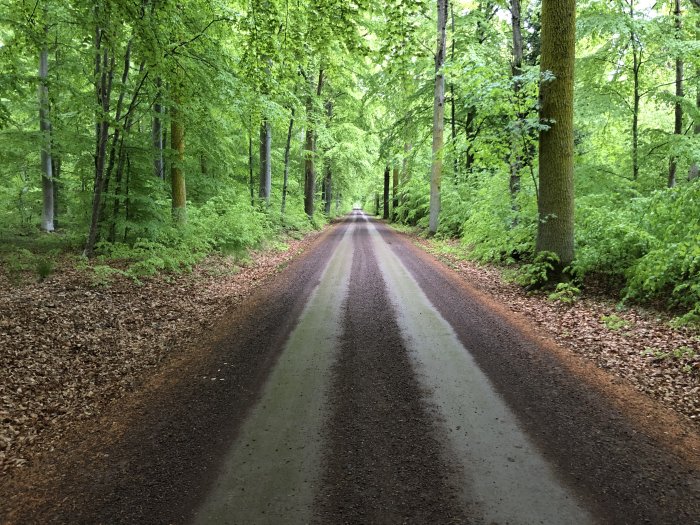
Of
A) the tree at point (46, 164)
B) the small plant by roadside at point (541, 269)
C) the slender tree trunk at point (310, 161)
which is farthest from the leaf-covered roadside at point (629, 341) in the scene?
the slender tree trunk at point (310, 161)

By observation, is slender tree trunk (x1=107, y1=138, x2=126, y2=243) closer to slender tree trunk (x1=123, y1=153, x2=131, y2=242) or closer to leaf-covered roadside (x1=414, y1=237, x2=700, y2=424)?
slender tree trunk (x1=123, y1=153, x2=131, y2=242)

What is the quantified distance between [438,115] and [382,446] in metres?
18.1

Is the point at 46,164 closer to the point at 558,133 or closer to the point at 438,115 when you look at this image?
the point at 438,115

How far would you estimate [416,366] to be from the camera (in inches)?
192

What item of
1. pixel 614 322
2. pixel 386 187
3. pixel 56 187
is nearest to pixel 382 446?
pixel 614 322

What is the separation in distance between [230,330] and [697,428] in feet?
18.7

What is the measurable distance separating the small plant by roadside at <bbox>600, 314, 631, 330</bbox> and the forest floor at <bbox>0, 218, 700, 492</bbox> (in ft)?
0.05

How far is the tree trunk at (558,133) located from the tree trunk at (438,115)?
8621 millimetres

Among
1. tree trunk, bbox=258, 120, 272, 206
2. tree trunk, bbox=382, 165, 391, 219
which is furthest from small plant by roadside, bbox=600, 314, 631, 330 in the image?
tree trunk, bbox=382, 165, 391, 219

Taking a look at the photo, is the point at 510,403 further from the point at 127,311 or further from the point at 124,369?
the point at 127,311

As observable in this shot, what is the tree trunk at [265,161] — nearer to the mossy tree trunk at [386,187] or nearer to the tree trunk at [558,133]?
the tree trunk at [558,133]

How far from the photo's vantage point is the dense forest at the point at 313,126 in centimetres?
712

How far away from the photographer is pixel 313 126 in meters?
18.8

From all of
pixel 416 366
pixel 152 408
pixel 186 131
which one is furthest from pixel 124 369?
pixel 186 131
